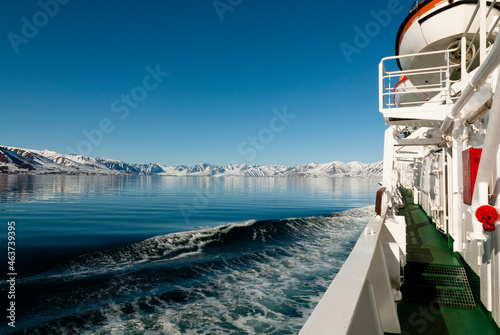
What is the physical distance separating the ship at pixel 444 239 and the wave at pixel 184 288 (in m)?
2.74

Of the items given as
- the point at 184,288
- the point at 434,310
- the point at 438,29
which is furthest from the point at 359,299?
the point at 438,29

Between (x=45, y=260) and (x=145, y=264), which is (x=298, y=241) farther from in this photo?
(x=45, y=260)

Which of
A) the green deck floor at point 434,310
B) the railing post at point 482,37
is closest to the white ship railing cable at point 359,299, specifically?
the green deck floor at point 434,310

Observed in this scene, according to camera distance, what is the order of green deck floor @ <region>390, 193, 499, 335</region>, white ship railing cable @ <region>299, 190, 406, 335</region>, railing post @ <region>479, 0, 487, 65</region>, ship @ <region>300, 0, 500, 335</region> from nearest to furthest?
white ship railing cable @ <region>299, 190, 406, 335</region> < ship @ <region>300, 0, 500, 335</region> < railing post @ <region>479, 0, 487, 65</region> < green deck floor @ <region>390, 193, 499, 335</region>

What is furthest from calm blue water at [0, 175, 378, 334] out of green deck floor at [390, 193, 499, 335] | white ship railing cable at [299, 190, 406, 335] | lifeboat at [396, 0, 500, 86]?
lifeboat at [396, 0, 500, 86]

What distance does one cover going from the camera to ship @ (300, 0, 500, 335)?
229 centimetres

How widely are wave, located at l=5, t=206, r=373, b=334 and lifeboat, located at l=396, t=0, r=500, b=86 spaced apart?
7.52 metres

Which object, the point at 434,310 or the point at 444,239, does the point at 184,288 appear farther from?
the point at 444,239

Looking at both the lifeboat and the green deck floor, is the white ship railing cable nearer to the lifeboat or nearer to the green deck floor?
the green deck floor

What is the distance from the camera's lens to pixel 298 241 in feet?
44.6

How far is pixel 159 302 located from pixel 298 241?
818 cm

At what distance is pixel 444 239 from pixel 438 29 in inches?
236

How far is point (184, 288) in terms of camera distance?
7680 millimetres

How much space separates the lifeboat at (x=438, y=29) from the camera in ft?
24.8
